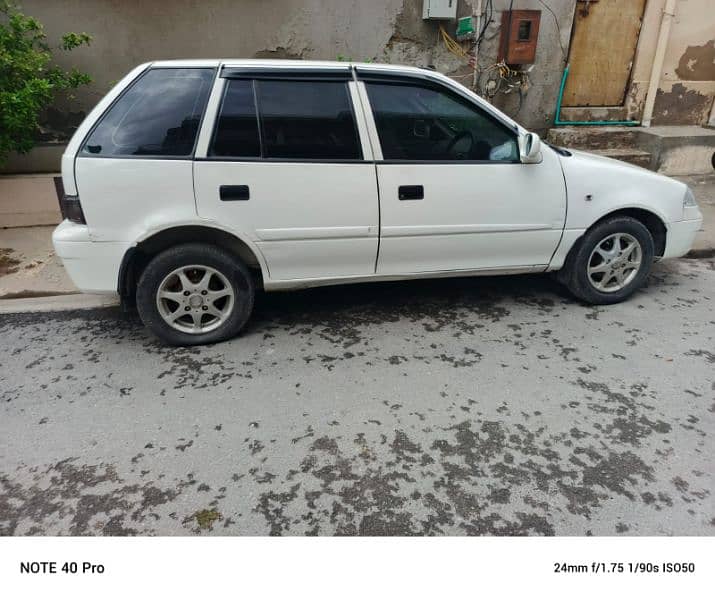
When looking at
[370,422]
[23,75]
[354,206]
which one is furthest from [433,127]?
[23,75]

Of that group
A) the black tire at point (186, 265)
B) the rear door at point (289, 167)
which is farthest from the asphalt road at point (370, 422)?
the rear door at point (289, 167)

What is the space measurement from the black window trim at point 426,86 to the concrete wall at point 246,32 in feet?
11.2

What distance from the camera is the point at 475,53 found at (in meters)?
6.95

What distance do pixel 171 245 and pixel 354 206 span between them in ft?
4.08

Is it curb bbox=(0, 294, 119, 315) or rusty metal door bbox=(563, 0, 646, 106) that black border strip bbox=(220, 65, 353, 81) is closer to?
curb bbox=(0, 294, 119, 315)

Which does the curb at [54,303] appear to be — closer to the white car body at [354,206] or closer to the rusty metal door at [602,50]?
the white car body at [354,206]

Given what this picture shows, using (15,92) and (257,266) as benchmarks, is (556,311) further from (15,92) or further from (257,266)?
(15,92)

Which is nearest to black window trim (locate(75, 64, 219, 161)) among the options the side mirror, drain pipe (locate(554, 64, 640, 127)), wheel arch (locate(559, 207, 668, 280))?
the side mirror

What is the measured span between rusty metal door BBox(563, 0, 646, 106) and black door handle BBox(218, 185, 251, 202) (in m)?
6.00

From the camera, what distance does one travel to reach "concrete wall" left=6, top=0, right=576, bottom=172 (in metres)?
5.97

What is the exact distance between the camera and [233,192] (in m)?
→ 3.37

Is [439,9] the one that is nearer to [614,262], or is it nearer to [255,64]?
[255,64]

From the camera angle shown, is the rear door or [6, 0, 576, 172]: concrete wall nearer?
the rear door

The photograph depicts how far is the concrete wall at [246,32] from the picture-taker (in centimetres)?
597
